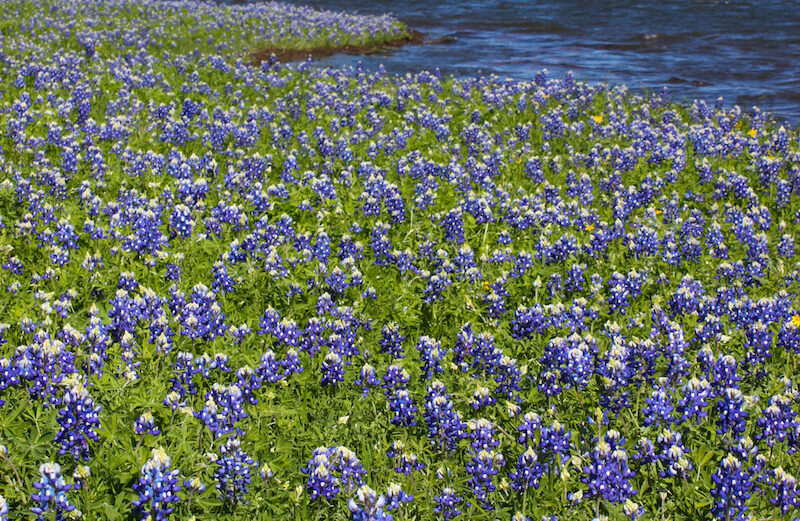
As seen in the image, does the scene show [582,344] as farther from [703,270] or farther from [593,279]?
[703,270]

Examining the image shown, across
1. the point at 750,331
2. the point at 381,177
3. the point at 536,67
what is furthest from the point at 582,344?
the point at 536,67

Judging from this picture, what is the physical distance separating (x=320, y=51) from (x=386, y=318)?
16650mm

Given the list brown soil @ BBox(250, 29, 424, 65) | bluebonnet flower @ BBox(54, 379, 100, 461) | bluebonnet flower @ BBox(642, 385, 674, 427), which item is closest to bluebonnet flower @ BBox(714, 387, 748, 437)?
bluebonnet flower @ BBox(642, 385, 674, 427)

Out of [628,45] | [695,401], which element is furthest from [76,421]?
[628,45]

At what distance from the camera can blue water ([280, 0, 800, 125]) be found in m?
16.8

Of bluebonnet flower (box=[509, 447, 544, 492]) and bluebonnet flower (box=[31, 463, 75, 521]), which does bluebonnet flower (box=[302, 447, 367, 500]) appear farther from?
bluebonnet flower (box=[31, 463, 75, 521])

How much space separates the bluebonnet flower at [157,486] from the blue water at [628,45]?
42.5 ft

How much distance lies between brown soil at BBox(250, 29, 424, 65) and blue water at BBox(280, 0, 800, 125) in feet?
1.94

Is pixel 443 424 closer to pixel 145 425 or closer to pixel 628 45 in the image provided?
pixel 145 425

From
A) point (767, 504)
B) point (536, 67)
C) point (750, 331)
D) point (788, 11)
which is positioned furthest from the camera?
point (788, 11)

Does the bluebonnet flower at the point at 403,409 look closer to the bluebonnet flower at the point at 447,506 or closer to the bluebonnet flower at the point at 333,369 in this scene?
the bluebonnet flower at the point at 333,369

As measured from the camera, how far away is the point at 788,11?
90.1 ft

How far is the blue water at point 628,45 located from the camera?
16.8 meters

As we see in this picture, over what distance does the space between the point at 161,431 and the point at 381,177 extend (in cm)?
376
